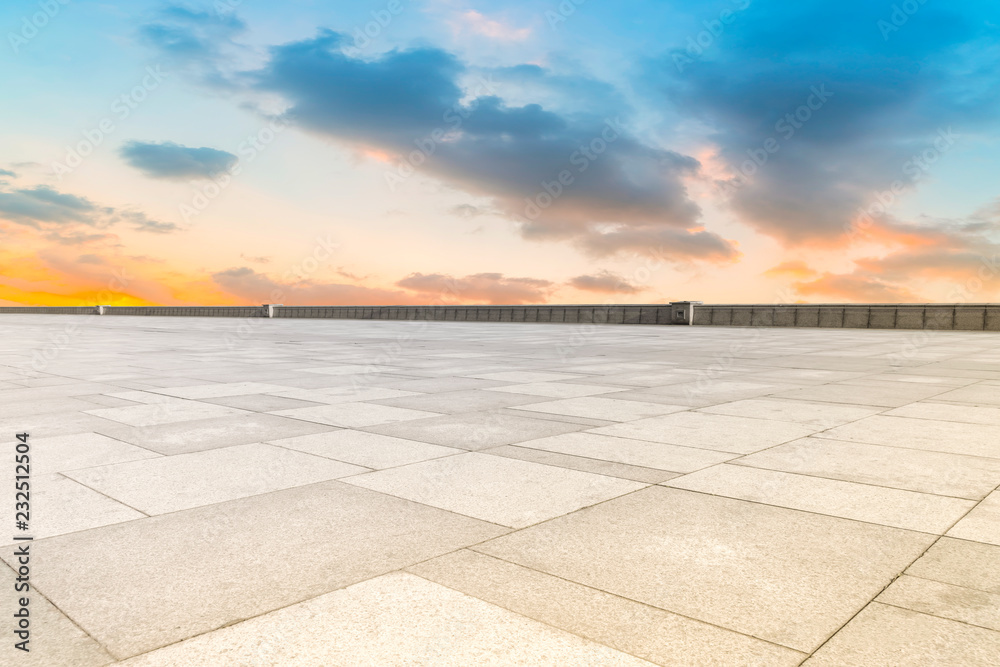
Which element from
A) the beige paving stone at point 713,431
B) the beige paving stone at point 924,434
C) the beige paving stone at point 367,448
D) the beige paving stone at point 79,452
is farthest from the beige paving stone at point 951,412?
the beige paving stone at point 79,452

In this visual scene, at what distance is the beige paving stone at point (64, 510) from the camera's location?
3.66 metres

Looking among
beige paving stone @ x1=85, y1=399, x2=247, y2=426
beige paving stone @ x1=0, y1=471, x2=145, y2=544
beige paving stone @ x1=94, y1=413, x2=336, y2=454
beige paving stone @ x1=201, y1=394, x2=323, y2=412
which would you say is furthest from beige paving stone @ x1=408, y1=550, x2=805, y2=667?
beige paving stone @ x1=201, y1=394, x2=323, y2=412

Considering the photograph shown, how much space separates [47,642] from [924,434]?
21.8 feet

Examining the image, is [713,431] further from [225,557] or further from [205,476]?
[225,557]

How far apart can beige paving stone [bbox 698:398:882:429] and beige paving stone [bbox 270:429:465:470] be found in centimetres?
345

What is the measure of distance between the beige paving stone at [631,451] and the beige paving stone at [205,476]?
1.70m

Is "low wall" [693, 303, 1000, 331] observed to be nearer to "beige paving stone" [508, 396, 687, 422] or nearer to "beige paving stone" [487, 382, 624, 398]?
"beige paving stone" [487, 382, 624, 398]

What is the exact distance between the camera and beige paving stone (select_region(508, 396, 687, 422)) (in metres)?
7.13

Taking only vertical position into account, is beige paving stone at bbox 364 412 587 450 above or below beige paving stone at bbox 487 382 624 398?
below

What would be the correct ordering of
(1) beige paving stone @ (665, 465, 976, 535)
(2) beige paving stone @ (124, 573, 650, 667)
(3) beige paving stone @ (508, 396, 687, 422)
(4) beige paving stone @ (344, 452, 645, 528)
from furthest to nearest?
(3) beige paving stone @ (508, 396, 687, 422) → (4) beige paving stone @ (344, 452, 645, 528) → (1) beige paving stone @ (665, 465, 976, 535) → (2) beige paving stone @ (124, 573, 650, 667)

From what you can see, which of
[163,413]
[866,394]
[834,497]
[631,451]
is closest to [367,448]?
[631,451]

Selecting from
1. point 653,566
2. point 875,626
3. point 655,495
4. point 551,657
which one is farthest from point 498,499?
point 875,626

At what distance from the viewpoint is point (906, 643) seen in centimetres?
246

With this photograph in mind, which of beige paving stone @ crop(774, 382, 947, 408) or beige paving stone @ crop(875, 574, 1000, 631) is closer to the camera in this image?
beige paving stone @ crop(875, 574, 1000, 631)
